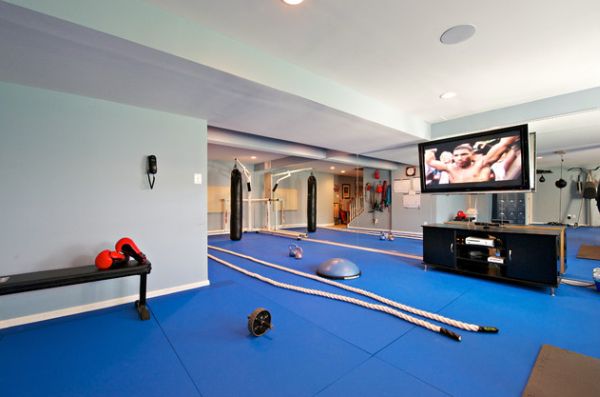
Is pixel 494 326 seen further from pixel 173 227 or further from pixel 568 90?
pixel 173 227

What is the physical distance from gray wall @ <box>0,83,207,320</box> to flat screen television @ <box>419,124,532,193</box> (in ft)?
11.1

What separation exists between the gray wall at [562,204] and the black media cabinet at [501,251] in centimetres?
923

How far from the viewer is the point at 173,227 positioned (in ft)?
10.4

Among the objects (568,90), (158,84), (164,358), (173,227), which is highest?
(568,90)

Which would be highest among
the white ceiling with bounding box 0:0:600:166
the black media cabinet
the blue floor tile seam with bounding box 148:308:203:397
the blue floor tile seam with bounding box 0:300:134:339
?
the white ceiling with bounding box 0:0:600:166

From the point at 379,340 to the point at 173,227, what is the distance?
252 cm

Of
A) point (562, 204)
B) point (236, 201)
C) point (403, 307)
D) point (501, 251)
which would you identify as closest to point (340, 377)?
point (403, 307)

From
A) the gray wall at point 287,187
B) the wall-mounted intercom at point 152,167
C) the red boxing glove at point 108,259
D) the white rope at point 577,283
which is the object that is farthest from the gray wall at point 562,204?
the red boxing glove at point 108,259

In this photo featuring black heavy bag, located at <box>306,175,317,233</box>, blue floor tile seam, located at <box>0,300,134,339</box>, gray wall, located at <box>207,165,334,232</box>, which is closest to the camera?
blue floor tile seam, located at <box>0,300,134,339</box>

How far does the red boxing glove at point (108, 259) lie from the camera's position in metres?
2.35

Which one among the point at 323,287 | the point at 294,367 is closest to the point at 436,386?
the point at 294,367

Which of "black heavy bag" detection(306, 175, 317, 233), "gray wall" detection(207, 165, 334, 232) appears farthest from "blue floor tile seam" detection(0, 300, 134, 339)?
"gray wall" detection(207, 165, 334, 232)

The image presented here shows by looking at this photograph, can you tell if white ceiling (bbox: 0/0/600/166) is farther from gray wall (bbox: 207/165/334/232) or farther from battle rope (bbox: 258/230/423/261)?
gray wall (bbox: 207/165/334/232)

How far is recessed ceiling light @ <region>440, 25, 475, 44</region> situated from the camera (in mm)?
2090
